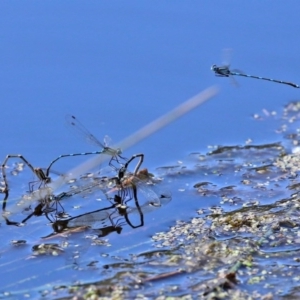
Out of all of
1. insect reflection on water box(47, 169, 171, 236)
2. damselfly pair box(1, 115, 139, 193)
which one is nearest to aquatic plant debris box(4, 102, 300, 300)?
insect reflection on water box(47, 169, 171, 236)

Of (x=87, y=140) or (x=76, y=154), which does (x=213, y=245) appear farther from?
(x=87, y=140)

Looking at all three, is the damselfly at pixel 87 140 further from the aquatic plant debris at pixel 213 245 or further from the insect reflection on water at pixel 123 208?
the aquatic plant debris at pixel 213 245

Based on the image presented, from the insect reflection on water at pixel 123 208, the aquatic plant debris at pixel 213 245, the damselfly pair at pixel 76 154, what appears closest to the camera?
the aquatic plant debris at pixel 213 245

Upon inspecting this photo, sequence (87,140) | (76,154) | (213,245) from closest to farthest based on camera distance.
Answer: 1. (213,245)
2. (76,154)
3. (87,140)

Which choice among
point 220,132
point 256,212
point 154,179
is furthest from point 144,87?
point 256,212

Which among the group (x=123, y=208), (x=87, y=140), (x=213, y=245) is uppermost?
(x=87, y=140)

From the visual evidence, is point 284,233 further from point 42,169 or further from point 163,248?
point 42,169

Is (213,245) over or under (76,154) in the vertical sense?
under

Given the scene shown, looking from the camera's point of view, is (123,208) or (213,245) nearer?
(213,245)

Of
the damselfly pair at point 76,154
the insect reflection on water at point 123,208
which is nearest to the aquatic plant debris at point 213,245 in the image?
the insect reflection on water at point 123,208

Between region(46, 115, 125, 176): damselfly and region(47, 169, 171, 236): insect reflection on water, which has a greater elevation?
region(46, 115, 125, 176): damselfly

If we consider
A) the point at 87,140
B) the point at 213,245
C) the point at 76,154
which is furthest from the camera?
the point at 87,140

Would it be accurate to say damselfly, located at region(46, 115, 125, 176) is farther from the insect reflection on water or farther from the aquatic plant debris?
the aquatic plant debris

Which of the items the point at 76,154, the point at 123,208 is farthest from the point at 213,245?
the point at 76,154
